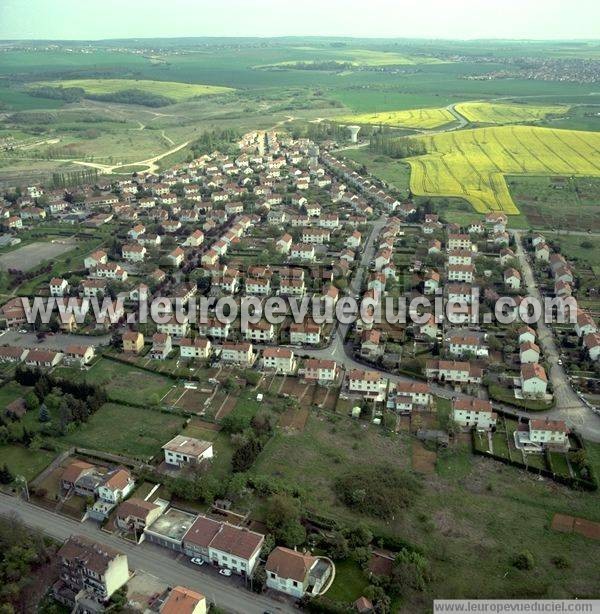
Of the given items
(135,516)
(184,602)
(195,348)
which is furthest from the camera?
(195,348)

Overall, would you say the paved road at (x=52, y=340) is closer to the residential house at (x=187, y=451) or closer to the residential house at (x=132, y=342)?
the residential house at (x=132, y=342)

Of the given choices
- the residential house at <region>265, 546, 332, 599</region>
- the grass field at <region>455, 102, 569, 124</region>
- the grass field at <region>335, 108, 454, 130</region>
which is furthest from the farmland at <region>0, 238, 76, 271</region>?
the grass field at <region>455, 102, 569, 124</region>

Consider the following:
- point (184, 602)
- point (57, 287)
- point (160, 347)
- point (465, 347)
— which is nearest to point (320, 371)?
point (465, 347)

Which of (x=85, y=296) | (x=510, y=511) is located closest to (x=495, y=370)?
(x=510, y=511)

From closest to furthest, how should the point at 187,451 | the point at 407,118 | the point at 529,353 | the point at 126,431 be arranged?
1. the point at 187,451
2. the point at 126,431
3. the point at 529,353
4. the point at 407,118

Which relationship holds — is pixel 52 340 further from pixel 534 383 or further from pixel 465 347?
pixel 534 383

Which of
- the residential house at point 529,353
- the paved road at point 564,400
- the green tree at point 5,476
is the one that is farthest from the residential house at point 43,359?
the paved road at point 564,400

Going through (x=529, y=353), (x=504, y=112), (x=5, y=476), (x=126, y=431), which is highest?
(x=504, y=112)

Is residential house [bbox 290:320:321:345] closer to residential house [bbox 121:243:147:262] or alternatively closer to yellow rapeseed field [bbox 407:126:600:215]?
residential house [bbox 121:243:147:262]
